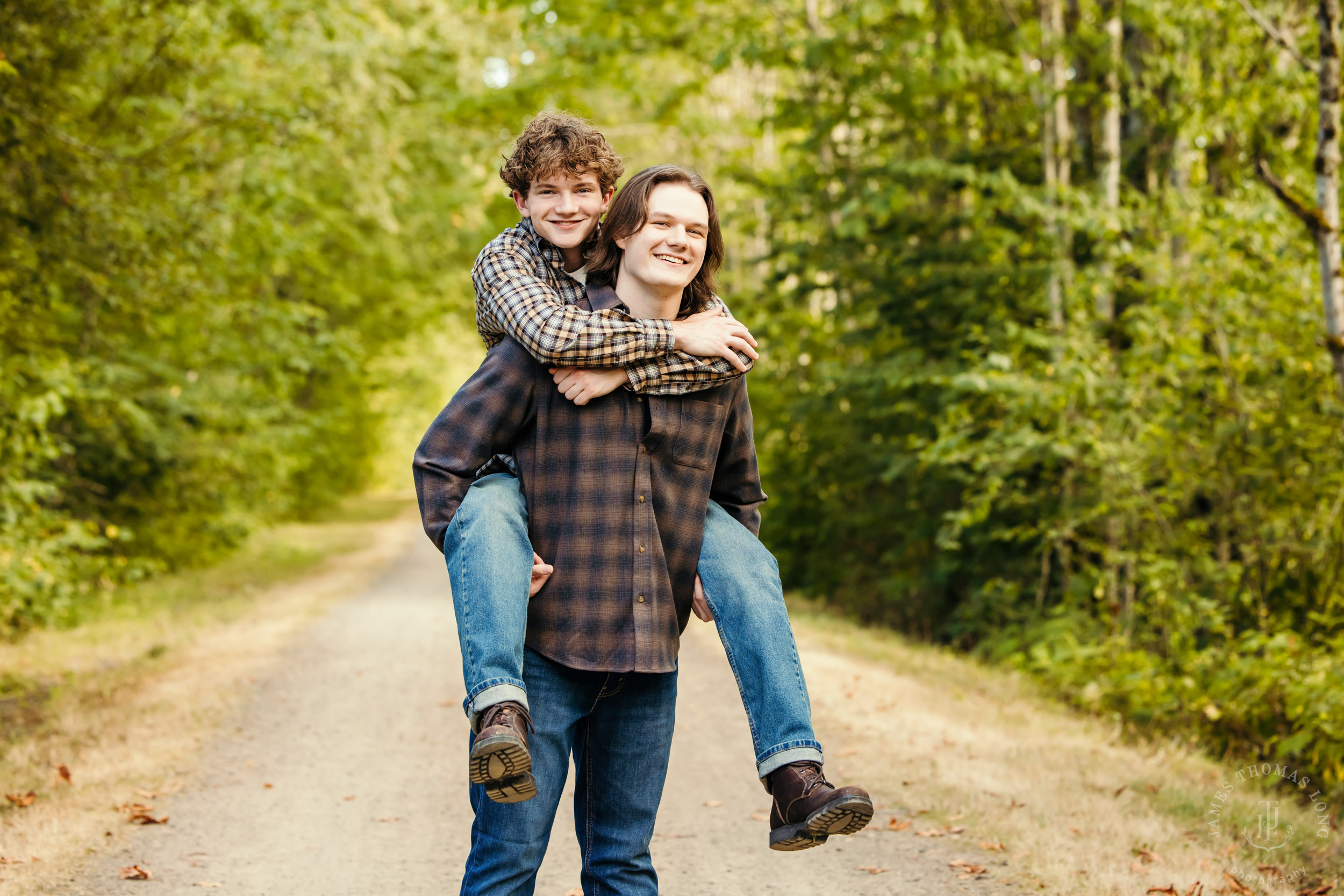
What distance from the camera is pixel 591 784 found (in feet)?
8.55

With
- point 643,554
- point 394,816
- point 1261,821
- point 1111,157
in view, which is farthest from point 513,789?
point 1111,157

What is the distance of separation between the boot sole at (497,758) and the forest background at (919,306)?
17.2ft

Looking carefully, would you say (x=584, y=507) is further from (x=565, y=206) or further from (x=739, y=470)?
(x=565, y=206)

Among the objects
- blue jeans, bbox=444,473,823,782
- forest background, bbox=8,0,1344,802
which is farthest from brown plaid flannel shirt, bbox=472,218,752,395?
forest background, bbox=8,0,1344,802

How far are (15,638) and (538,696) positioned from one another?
9.14m

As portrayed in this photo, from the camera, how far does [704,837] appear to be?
480 centimetres

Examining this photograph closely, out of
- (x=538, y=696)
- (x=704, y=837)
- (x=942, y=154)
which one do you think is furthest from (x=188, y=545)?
(x=538, y=696)

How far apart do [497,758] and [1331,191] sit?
18.9ft

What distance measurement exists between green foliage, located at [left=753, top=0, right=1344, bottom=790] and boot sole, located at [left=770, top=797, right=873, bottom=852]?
4.56 metres

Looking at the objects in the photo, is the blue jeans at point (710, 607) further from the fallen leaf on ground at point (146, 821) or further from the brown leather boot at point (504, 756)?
the fallen leaf on ground at point (146, 821)

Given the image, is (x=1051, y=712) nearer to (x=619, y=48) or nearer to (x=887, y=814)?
(x=887, y=814)

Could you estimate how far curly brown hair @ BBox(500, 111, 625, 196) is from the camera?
99.6 inches

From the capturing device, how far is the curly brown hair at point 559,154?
2529mm

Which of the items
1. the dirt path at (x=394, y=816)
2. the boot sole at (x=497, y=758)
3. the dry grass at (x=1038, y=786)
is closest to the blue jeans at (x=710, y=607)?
the boot sole at (x=497, y=758)
